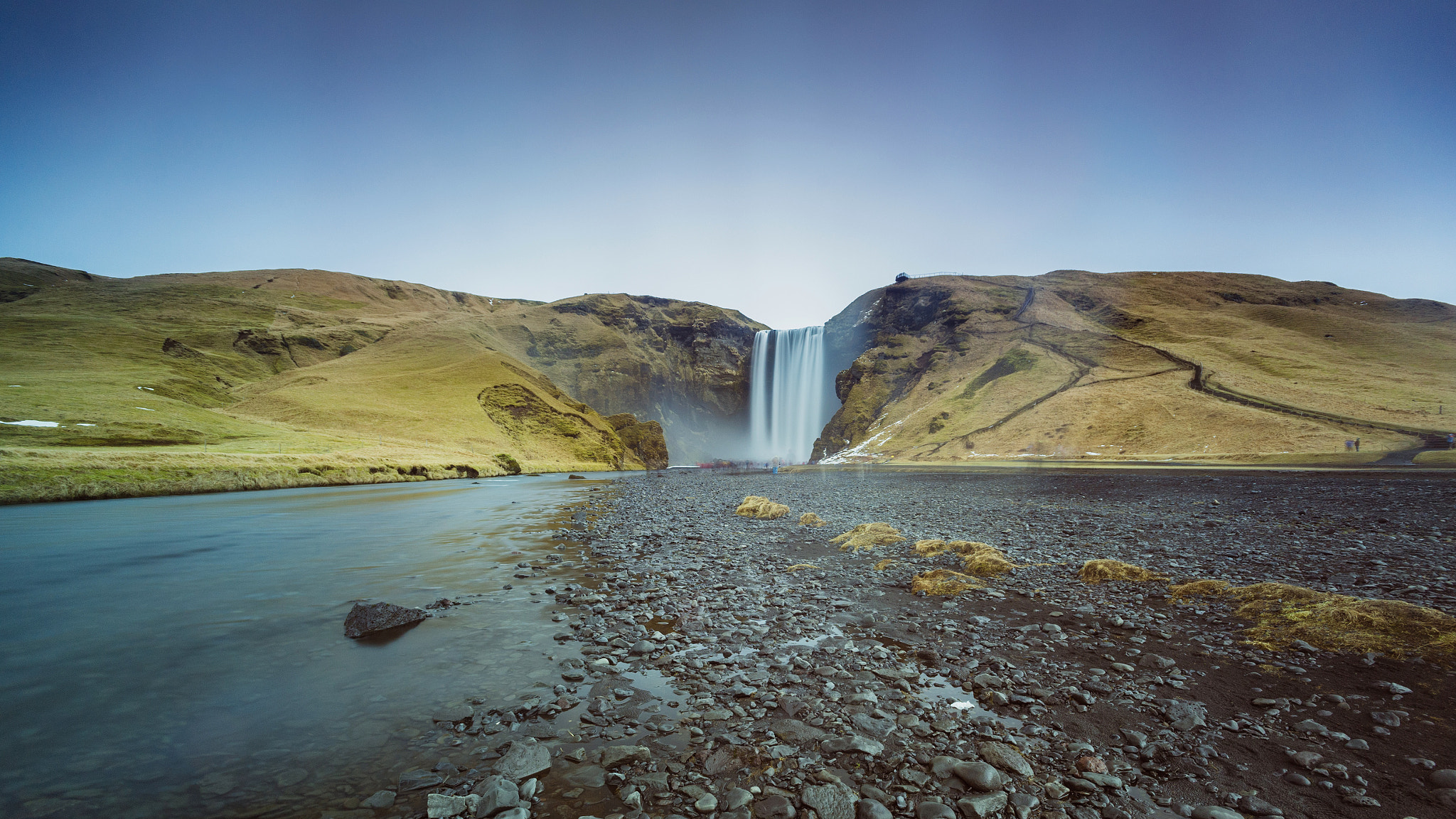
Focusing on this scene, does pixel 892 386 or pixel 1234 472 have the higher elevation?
pixel 892 386

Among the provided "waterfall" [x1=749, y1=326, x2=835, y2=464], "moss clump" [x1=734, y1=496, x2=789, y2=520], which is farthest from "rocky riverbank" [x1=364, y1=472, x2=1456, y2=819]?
"waterfall" [x1=749, y1=326, x2=835, y2=464]

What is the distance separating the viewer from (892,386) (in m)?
118

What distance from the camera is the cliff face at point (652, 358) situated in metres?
147

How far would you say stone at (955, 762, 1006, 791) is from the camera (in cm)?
416

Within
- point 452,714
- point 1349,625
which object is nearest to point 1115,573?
point 1349,625

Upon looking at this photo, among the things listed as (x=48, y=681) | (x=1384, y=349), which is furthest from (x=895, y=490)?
(x=1384, y=349)

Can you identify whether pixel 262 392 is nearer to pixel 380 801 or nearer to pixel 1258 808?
pixel 380 801

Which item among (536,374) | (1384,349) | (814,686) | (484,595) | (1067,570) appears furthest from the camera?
(536,374)

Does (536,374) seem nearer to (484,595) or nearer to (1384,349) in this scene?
(484,595)

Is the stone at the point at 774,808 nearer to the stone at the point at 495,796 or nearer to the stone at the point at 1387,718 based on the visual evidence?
the stone at the point at 495,796

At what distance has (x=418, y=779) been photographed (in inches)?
174

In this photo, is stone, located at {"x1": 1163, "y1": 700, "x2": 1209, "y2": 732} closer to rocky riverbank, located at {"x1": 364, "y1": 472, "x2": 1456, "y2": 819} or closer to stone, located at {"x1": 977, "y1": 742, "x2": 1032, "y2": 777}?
rocky riverbank, located at {"x1": 364, "y1": 472, "x2": 1456, "y2": 819}

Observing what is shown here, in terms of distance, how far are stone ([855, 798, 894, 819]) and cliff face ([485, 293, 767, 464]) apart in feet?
470

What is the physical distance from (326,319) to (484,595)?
558ft
